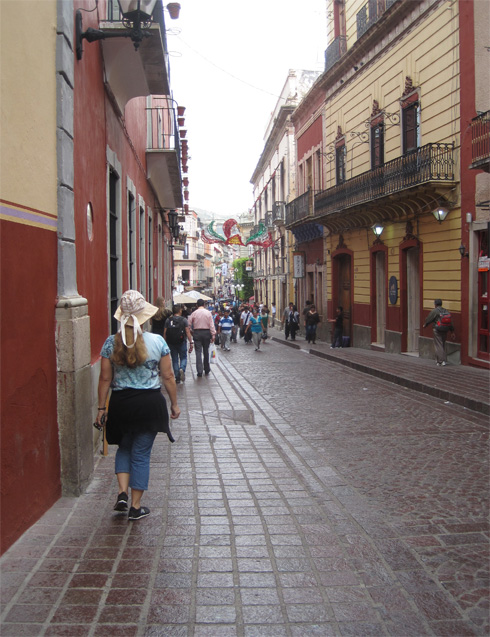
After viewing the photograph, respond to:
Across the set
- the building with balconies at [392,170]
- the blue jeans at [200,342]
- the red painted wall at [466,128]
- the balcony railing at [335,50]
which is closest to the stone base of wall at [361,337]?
the building with balconies at [392,170]

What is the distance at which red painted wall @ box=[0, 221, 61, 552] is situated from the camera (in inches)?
157

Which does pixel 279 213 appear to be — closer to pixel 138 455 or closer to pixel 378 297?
pixel 378 297

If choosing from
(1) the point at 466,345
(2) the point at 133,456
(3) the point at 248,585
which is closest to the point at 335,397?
(1) the point at 466,345

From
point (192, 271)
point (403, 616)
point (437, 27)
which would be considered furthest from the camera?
point (192, 271)

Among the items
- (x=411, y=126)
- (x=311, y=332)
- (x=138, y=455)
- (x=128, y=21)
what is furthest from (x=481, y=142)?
(x=311, y=332)

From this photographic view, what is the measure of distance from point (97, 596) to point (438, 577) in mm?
1940

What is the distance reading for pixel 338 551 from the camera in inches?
164

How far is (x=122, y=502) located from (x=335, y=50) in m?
21.5

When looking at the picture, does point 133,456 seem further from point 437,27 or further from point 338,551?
point 437,27

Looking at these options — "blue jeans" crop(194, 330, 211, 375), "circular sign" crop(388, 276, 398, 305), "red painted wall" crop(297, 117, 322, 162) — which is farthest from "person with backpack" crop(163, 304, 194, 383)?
"red painted wall" crop(297, 117, 322, 162)

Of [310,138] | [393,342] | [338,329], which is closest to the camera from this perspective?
[393,342]

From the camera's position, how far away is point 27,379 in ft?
14.2

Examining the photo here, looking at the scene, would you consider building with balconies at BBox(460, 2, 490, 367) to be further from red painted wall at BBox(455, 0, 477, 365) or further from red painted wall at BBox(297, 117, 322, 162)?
red painted wall at BBox(297, 117, 322, 162)

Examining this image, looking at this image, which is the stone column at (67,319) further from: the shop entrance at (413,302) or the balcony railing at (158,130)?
the shop entrance at (413,302)
